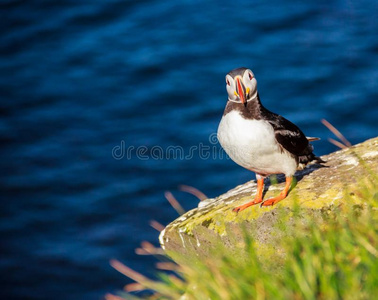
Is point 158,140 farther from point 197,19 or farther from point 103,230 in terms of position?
point 197,19

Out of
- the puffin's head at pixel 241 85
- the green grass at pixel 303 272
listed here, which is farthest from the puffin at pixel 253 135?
the green grass at pixel 303 272

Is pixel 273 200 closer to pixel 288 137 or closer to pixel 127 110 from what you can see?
pixel 288 137

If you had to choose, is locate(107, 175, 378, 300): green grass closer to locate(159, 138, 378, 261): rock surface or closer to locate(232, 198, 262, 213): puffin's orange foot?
locate(159, 138, 378, 261): rock surface

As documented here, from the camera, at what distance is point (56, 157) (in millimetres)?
15336

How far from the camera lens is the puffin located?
20.6 feet

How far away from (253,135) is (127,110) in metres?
10.2

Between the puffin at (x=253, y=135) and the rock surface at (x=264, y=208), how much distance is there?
0.60ft

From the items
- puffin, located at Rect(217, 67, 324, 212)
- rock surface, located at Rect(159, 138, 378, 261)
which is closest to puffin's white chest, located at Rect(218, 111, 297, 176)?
puffin, located at Rect(217, 67, 324, 212)

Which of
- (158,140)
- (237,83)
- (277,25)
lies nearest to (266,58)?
(277,25)

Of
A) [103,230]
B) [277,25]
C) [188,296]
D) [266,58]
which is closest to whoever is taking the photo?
[188,296]


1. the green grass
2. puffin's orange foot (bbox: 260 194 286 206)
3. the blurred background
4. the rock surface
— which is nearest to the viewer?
the green grass

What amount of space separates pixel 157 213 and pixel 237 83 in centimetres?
780

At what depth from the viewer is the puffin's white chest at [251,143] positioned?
627 centimetres

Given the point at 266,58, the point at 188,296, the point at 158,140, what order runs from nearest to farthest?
the point at 188,296 < the point at 158,140 < the point at 266,58
